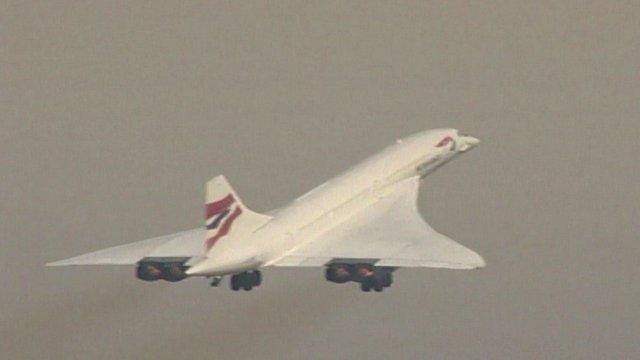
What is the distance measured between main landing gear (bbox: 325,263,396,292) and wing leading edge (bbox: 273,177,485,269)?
33 centimetres

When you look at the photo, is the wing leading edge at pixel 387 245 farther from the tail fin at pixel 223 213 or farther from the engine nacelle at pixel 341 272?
the tail fin at pixel 223 213

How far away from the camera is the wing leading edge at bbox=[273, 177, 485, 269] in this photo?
90375mm

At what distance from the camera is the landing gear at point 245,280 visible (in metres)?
92.6

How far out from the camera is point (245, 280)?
92688mm

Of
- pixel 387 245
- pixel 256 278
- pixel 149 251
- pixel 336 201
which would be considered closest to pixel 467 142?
pixel 336 201

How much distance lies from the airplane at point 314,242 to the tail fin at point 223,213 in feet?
0.11

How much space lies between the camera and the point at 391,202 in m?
99.8

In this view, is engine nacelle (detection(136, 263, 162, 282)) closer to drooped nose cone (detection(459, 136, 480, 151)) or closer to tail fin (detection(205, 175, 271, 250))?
tail fin (detection(205, 175, 271, 250))

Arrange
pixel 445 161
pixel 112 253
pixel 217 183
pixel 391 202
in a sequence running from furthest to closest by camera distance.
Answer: pixel 445 161
pixel 391 202
pixel 112 253
pixel 217 183

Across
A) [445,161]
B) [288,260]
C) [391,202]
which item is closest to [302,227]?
[288,260]

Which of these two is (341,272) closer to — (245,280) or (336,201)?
(245,280)

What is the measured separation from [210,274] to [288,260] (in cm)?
409

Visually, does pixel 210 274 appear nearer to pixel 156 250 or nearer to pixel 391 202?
pixel 156 250

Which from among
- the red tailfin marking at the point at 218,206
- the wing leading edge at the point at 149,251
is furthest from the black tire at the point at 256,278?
the red tailfin marking at the point at 218,206
